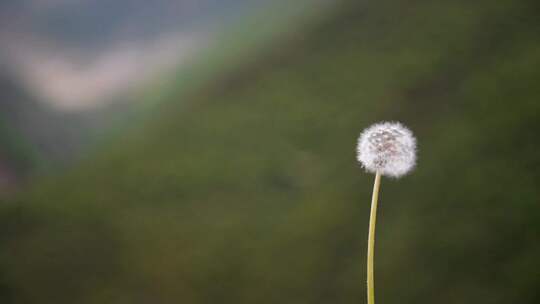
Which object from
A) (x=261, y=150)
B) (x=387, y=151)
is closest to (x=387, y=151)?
(x=387, y=151)

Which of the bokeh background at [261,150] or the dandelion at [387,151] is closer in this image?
the dandelion at [387,151]

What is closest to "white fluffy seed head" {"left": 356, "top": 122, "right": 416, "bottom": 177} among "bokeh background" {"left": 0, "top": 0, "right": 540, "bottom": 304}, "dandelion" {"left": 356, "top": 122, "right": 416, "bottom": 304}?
"dandelion" {"left": 356, "top": 122, "right": 416, "bottom": 304}

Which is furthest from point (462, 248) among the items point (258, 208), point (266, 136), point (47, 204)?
point (47, 204)

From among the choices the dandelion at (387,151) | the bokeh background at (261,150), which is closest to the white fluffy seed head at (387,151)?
the dandelion at (387,151)

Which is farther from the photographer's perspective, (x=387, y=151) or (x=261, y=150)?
(x=261, y=150)

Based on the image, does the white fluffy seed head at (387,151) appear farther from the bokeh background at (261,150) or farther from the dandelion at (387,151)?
the bokeh background at (261,150)

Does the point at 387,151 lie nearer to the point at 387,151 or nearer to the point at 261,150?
the point at 387,151
